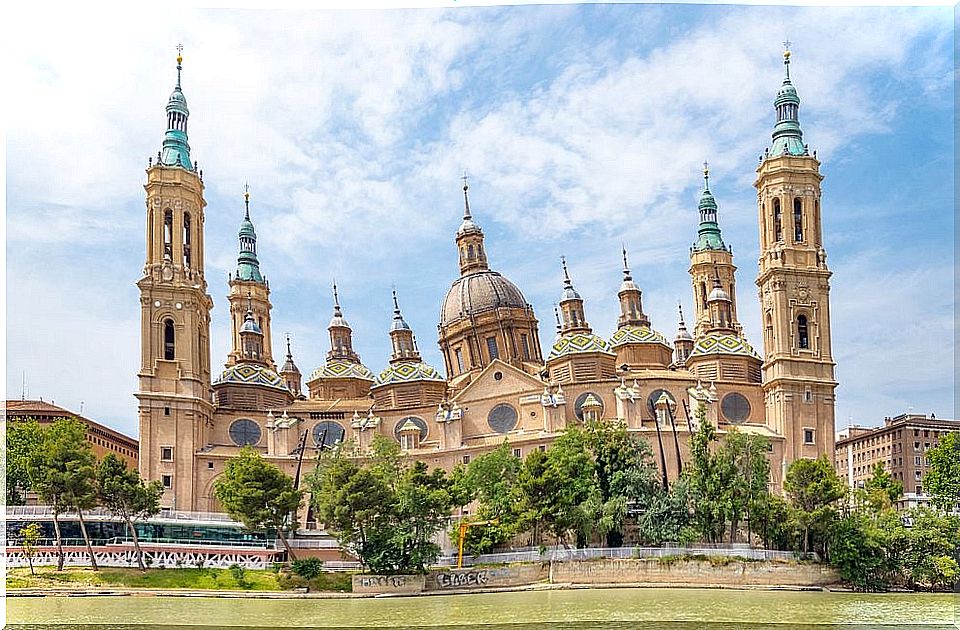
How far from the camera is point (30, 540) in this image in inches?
1054

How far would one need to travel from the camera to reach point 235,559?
90.6 ft

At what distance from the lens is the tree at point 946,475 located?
92.1 feet

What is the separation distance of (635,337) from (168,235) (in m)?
14.5

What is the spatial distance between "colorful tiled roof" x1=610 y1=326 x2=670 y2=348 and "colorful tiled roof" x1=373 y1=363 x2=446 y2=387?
5.65m

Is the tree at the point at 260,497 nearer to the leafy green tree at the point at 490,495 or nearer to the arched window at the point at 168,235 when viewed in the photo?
the leafy green tree at the point at 490,495

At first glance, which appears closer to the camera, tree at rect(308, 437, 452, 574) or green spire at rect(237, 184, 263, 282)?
tree at rect(308, 437, 452, 574)

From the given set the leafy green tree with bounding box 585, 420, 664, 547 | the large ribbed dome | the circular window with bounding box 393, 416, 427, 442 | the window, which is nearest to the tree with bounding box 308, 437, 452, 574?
the leafy green tree with bounding box 585, 420, 664, 547

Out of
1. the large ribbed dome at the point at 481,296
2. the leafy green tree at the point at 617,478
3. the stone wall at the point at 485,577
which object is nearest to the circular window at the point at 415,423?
the large ribbed dome at the point at 481,296

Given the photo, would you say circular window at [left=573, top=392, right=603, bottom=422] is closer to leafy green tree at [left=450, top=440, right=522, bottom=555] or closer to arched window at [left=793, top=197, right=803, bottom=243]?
leafy green tree at [left=450, top=440, right=522, bottom=555]

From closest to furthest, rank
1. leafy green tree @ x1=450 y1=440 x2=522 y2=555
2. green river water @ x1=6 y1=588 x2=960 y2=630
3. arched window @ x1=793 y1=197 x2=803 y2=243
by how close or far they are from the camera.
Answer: green river water @ x1=6 y1=588 x2=960 y2=630, leafy green tree @ x1=450 y1=440 x2=522 y2=555, arched window @ x1=793 y1=197 x2=803 y2=243

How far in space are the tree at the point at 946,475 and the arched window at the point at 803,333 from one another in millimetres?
8337

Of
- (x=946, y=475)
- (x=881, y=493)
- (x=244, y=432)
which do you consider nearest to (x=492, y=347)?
(x=244, y=432)

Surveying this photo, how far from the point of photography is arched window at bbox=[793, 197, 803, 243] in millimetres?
37156

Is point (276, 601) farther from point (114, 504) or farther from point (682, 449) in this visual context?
point (682, 449)
